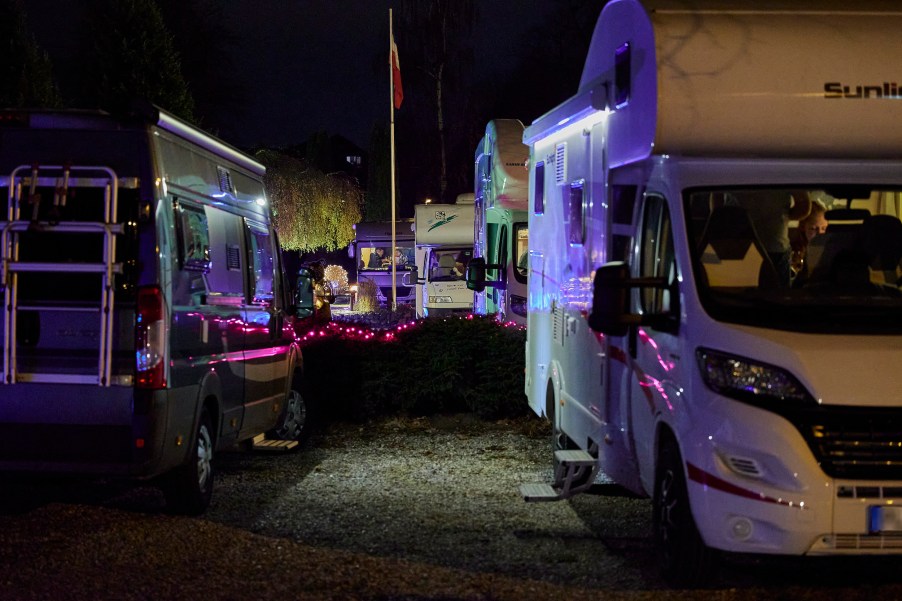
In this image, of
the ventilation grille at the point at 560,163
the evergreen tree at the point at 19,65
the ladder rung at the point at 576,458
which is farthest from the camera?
the evergreen tree at the point at 19,65

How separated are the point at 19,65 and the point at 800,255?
53.3 ft

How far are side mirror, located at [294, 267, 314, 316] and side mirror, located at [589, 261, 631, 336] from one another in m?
5.39

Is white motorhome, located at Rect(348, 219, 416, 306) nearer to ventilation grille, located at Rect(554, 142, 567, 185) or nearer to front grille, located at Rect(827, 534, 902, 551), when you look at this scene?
ventilation grille, located at Rect(554, 142, 567, 185)

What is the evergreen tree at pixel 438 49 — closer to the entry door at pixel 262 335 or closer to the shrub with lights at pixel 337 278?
the shrub with lights at pixel 337 278

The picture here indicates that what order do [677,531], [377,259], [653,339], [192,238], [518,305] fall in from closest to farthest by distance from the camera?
[677,531] < [653,339] < [192,238] < [518,305] < [377,259]

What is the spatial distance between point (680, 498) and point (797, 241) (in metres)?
1.72

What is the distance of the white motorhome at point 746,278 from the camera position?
597cm

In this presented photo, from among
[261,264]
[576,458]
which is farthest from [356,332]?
[576,458]

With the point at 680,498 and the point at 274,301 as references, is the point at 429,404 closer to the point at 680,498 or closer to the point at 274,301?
the point at 274,301

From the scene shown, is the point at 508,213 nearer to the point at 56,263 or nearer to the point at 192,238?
the point at 192,238

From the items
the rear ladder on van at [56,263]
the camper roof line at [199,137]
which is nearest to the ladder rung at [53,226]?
the rear ladder on van at [56,263]

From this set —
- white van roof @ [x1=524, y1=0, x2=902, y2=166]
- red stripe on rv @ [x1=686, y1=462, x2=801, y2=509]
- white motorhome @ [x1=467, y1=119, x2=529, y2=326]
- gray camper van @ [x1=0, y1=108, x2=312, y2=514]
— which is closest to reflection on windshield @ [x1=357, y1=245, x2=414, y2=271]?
white motorhome @ [x1=467, y1=119, x2=529, y2=326]

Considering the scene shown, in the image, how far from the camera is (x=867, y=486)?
5.93 meters

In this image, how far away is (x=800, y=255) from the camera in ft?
23.5
